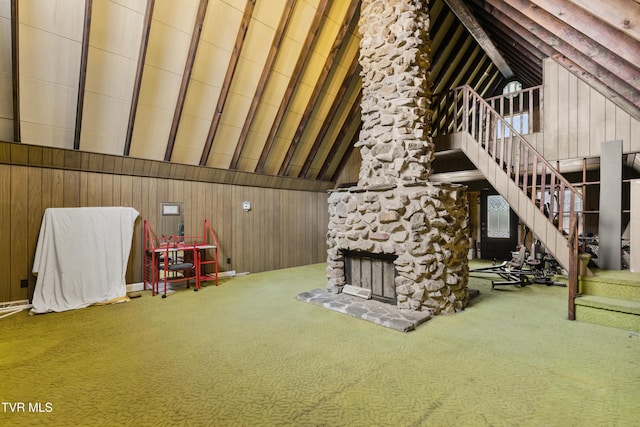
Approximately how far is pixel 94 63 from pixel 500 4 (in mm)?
5920

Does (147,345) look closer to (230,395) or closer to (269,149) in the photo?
(230,395)

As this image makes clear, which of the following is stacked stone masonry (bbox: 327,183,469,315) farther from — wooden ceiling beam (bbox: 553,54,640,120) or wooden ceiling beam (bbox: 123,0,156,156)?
wooden ceiling beam (bbox: 123,0,156,156)

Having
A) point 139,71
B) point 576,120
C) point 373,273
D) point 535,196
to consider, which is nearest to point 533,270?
point 535,196

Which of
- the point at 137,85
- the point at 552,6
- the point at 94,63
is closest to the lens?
the point at 552,6

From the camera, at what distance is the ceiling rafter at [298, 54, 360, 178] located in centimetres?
632

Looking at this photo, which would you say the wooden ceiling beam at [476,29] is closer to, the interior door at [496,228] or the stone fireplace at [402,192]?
the stone fireplace at [402,192]

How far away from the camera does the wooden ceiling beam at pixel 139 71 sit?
154 inches

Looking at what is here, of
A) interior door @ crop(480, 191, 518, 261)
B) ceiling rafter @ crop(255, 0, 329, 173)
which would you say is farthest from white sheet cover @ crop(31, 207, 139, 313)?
interior door @ crop(480, 191, 518, 261)

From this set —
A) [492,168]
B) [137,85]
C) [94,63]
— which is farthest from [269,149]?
[492,168]

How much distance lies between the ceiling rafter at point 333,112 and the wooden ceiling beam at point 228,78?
2.22 metres

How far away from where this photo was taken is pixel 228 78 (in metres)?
5.00

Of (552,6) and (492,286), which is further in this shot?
(492,286)

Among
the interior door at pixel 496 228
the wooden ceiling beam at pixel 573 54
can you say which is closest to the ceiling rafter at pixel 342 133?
the wooden ceiling beam at pixel 573 54

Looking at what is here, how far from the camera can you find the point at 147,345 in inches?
120
